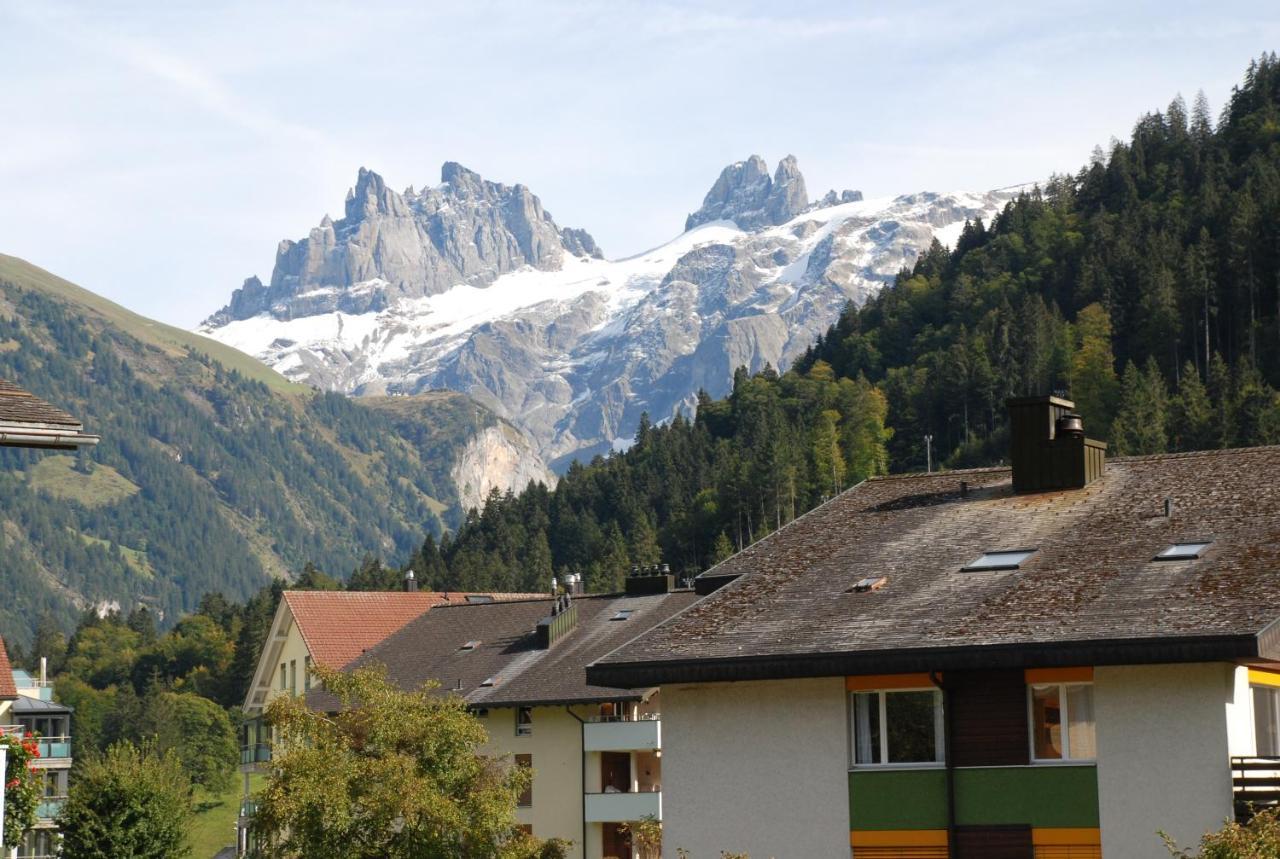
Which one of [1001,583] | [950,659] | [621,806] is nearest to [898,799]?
[950,659]

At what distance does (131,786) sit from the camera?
222ft

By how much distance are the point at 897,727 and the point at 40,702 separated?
97.0 metres

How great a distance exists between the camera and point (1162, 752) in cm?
2858

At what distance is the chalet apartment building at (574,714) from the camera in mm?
63188

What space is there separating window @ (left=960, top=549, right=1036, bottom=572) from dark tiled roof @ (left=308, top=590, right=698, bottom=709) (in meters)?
30.3

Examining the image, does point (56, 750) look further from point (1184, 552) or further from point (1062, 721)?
point (1184, 552)

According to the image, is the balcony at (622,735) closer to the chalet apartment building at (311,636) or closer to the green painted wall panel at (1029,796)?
the chalet apartment building at (311,636)

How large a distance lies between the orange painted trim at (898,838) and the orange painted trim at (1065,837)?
1.51 meters

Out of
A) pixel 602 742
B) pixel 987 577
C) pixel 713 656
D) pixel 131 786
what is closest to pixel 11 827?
pixel 713 656

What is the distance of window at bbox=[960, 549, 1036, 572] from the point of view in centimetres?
3200

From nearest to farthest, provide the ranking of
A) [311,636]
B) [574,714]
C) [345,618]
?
1. [574,714]
2. [311,636]
3. [345,618]

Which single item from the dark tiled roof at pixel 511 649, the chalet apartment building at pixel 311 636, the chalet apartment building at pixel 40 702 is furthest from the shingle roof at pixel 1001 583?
the chalet apartment building at pixel 311 636

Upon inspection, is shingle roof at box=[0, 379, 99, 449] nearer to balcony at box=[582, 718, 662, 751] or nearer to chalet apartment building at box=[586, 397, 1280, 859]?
chalet apartment building at box=[586, 397, 1280, 859]

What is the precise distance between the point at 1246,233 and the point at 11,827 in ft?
556
